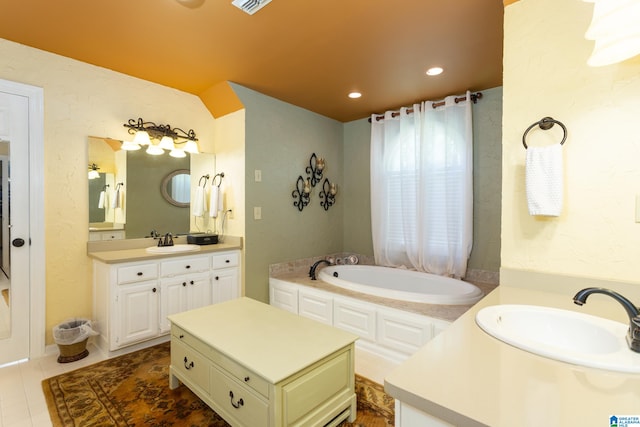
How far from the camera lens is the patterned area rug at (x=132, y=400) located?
1.70m

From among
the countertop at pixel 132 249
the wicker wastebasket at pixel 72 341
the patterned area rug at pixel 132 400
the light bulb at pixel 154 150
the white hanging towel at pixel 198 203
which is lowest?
the patterned area rug at pixel 132 400

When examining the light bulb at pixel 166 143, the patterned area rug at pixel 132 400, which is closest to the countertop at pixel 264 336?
the patterned area rug at pixel 132 400

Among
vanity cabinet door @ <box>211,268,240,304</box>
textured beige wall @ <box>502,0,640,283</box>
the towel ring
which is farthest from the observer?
vanity cabinet door @ <box>211,268,240,304</box>

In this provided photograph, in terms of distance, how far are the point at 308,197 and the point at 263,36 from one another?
6.40 feet

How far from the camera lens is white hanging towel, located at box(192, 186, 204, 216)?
11.0 ft

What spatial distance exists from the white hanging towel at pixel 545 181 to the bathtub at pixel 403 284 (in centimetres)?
130

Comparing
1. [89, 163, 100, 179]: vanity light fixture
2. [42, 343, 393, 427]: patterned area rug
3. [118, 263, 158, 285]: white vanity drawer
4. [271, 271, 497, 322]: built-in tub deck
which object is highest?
[89, 163, 100, 179]: vanity light fixture

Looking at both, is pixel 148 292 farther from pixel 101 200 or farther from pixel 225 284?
pixel 101 200

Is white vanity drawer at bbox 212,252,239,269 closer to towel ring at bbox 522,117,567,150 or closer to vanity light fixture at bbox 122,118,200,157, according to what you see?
vanity light fixture at bbox 122,118,200,157

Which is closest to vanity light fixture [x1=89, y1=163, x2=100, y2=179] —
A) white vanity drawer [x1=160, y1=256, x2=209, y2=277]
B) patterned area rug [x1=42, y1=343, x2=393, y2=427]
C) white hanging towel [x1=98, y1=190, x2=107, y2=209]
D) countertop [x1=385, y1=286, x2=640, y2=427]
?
white hanging towel [x1=98, y1=190, x2=107, y2=209]

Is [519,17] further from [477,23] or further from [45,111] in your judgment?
[45,111]

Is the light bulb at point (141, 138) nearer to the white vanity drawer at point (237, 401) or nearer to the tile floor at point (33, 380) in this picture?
the tile floor at point (33, 380)

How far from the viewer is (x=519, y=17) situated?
1.52 m

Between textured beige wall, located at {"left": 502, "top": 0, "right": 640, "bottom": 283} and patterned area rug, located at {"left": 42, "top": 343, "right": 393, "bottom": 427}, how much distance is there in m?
1.21
